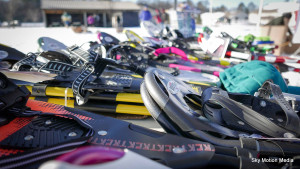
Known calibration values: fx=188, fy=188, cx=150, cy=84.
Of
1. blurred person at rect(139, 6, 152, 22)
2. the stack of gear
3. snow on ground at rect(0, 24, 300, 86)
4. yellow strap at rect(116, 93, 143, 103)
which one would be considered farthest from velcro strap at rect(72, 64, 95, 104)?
blurred person at rect(139, 6, 152, 22)

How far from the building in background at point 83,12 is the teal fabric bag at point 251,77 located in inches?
829

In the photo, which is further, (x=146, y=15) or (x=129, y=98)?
(x=146, y=15)

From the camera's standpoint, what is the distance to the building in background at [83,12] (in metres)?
22.5

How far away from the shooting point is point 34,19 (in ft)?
112

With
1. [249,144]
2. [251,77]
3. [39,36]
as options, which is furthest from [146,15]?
[249,144]

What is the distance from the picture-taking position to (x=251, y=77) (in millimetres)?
2051

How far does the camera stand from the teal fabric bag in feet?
6.43

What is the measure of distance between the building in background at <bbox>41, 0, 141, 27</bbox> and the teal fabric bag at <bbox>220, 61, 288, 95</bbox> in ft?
69.1

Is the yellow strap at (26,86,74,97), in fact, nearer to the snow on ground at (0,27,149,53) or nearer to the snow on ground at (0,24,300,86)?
the snow on ground at (0,24,300,86)

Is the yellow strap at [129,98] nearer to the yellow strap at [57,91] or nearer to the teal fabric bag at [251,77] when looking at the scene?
the yellow strap at [57,91]

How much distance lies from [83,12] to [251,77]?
87.1 ft

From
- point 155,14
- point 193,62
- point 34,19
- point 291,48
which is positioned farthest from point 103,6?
point 193,62

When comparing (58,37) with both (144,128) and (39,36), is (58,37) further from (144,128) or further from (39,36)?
(144,128)

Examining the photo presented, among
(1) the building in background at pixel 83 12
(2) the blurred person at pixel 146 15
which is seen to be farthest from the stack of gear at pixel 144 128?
(1) the building in background at pixel 83 12
